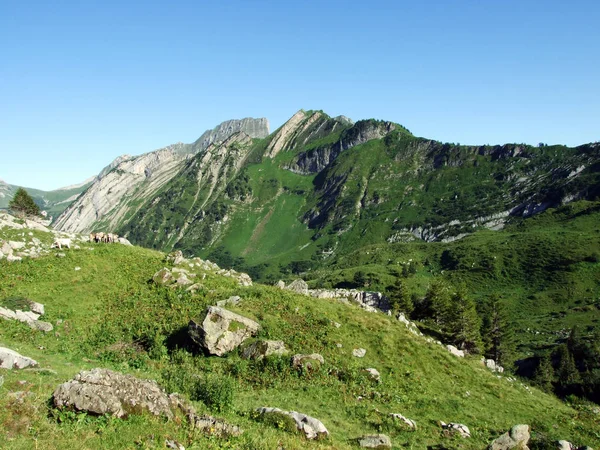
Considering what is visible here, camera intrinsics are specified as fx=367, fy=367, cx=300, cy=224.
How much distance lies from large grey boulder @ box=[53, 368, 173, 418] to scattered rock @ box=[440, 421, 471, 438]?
15786 mm

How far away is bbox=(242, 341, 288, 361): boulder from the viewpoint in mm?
26609

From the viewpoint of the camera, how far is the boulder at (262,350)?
2661 centimetres

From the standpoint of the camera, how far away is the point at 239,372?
25156 millimetres

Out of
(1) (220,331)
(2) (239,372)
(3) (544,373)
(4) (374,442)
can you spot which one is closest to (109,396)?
(4) (374,442)

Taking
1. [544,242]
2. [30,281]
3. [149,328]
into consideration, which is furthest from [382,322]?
[544,242]

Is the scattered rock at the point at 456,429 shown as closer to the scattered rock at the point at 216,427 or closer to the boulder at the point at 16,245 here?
the scattered rock at the point at 216,427

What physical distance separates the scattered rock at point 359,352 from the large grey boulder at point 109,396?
1793 cm

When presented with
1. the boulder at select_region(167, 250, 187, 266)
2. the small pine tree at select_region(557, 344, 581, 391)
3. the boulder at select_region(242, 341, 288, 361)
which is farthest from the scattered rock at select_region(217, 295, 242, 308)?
the small pine tree at select_region(557, 344, 581, 391)

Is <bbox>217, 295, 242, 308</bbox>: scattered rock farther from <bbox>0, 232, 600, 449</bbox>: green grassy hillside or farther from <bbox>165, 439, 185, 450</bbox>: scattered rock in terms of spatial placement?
<bbox>165, 439, 185, 450</bbox>: scattered rock

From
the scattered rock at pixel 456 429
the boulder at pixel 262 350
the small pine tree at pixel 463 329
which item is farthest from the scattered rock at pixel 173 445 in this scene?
the small pine tree at pixel 463 329

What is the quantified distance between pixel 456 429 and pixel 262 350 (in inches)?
523

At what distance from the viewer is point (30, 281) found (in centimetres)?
3569

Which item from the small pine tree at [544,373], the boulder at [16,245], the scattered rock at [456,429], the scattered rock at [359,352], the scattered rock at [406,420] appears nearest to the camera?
the scattered rock at [406,420]

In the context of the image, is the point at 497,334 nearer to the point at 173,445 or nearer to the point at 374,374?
the point at 374,374
